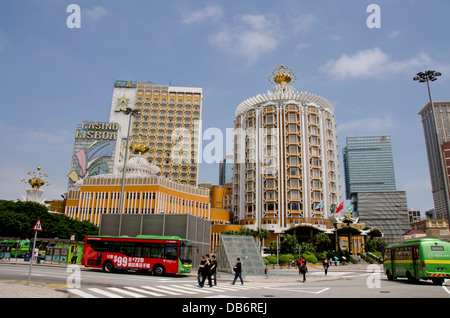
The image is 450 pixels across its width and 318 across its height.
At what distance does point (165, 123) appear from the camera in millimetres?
134250

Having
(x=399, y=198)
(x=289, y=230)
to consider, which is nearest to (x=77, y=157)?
(x=289, y=230)

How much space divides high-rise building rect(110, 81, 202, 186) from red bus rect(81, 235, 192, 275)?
99.9 metres

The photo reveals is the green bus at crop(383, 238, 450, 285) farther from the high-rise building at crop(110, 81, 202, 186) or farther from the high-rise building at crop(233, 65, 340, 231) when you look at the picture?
the high-rise building at crop(110, 81, 202, 186)

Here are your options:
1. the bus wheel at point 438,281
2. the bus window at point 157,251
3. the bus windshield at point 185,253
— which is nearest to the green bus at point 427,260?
the bus wheel at point 438,281

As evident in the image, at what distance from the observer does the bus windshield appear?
84.4ft

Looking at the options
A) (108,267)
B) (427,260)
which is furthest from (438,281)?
(108,267)

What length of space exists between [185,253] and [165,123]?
11217 centimetres

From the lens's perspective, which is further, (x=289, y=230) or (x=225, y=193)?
(x=225, y=193)

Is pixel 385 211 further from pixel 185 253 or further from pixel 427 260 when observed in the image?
pixel 185 253

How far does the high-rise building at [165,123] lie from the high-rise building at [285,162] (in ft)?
127
